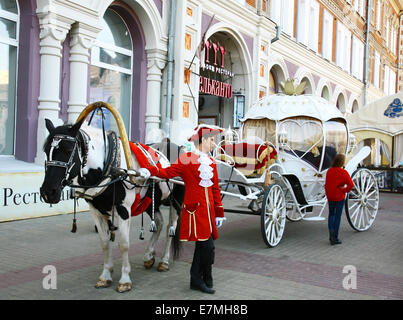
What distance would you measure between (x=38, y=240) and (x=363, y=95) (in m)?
27.0

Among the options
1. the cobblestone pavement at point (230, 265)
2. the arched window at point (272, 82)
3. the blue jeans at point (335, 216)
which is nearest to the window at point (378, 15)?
the arched window at point (272, 82)

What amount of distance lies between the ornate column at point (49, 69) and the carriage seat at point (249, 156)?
384cm

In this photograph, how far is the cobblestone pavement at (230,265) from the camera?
14.8 feet

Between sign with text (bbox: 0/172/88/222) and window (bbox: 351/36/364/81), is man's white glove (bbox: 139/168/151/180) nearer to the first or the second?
sign with text (bbox: 0/172/88/222)

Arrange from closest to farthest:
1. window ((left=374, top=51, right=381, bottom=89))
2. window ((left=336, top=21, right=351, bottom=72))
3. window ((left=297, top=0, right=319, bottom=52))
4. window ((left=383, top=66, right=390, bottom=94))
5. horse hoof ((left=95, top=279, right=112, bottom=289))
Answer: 1. horse hoof ((left=95, top=279, right=112, bottom=289))
2. window ((left=297, top=0, right=319, bottom=52))
3. window ((left=336, top=21, right=351, bottom=72))
4. window ((left=374, top=51, right=381, bottom=89))
5. window ((left=383, top=66, right=390, bottom=94))

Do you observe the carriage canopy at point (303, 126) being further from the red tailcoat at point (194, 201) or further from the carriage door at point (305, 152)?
the red tailcoat at point (194, 201)

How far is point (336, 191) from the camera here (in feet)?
23.5

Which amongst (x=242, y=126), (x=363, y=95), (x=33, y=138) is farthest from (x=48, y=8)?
(x=363, y=95)

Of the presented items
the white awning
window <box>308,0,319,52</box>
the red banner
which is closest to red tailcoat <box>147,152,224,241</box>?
the red banner

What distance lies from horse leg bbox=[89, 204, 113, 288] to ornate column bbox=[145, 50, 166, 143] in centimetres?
717

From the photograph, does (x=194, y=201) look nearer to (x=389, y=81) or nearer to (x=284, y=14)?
(x=284, y=14)

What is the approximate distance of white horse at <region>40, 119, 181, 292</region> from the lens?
12.8 ft

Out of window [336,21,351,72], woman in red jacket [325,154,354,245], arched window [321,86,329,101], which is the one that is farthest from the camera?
window [336,21,351,72]

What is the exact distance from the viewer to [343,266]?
575cm
